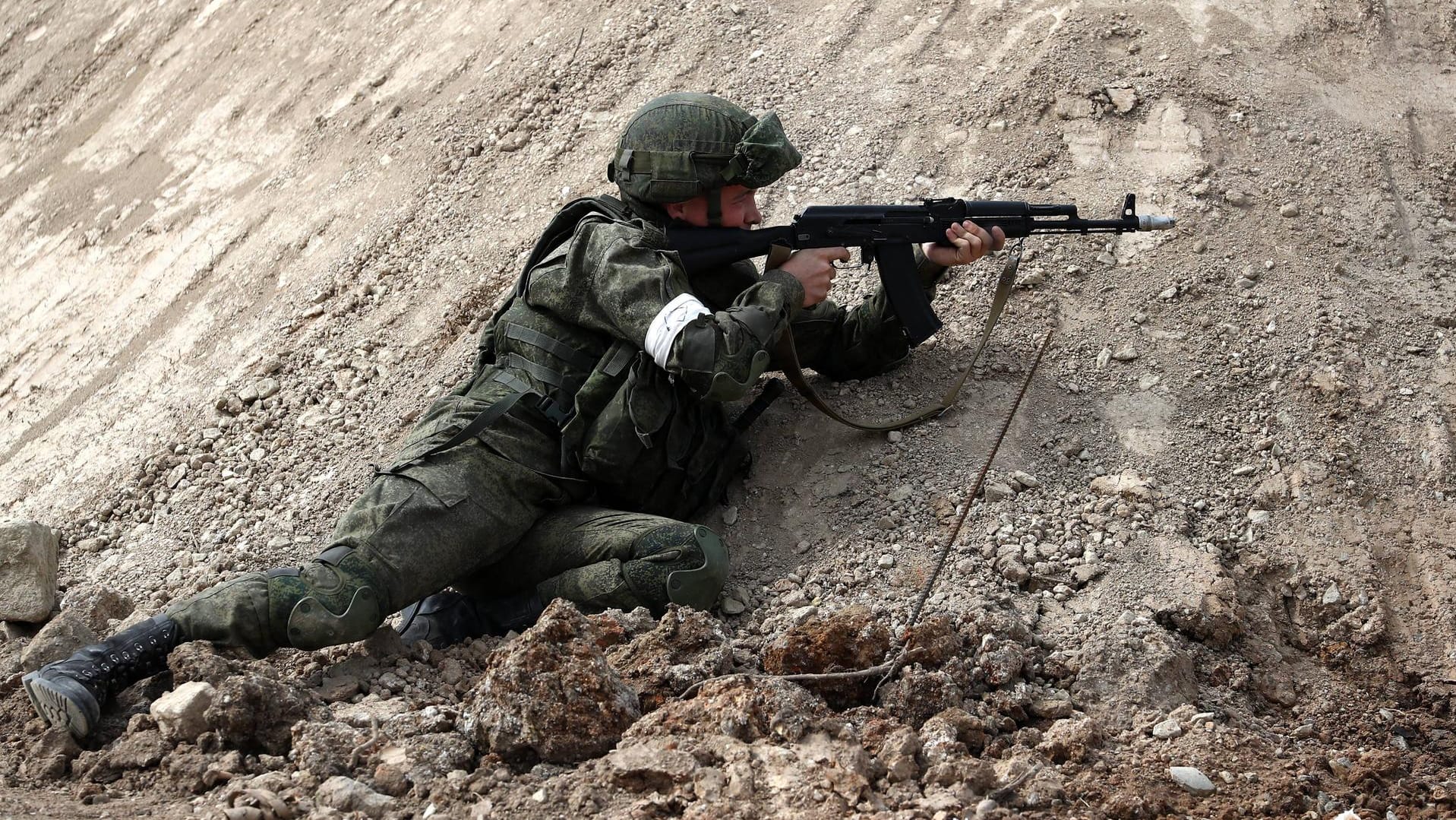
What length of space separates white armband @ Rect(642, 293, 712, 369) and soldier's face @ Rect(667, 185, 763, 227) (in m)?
0.50

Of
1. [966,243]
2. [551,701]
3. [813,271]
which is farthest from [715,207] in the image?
[551,701]

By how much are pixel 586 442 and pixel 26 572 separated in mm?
2149

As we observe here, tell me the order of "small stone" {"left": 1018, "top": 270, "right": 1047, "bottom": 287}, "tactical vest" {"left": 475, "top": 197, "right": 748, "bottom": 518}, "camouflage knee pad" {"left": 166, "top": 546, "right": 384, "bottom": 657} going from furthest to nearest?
"small stone" {"left": 1018, "top": 270, "right": 1047, "bottom": 287} → "tactical vest" {"left": 475, "top": 197, "right": 748, "bottom": 518} → "camouflage knee pad" {"left": 166, "top": 546, "right": 384, "bottom": 657}

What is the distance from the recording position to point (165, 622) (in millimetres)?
3916

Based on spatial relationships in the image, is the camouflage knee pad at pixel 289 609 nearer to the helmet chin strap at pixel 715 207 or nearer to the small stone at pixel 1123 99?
the helmet chin strap at pixel 715 207

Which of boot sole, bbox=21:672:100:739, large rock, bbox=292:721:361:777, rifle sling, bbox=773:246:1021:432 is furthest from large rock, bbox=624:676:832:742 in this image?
rifle sling, bbox=773:246:1021:432

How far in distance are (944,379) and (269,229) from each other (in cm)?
417

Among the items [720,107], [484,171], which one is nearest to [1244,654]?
[720,107]

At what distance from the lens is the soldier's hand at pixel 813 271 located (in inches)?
186

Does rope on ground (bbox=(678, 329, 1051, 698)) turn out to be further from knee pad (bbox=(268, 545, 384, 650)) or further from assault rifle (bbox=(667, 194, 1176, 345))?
knee pad (bbox=(268, 545, 384, 650))

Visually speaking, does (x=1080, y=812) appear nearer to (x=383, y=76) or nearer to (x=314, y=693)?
(x=314, y=693)

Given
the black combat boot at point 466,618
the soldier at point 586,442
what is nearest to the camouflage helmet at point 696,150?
the soldier at point 586,442

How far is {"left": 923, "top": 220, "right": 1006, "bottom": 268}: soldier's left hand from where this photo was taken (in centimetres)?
485

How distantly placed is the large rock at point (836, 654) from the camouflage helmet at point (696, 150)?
60.8 inches
